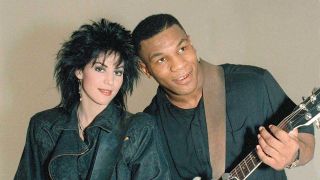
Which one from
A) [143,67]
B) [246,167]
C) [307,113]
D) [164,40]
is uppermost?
→ [164,40]

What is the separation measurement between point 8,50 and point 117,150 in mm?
971

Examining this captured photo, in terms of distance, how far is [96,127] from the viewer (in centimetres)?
156

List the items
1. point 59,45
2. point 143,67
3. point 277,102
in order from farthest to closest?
point 59,45 < point 143,67 < point 277,102

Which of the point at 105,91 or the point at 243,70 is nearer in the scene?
the point at 105,91

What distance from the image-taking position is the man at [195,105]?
5.19 feet

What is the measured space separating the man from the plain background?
2.27 ft

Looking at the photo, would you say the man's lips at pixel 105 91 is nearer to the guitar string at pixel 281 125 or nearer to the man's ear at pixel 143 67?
the man's ear at pixel 143 67

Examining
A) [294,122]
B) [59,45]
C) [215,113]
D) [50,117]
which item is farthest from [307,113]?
[59,45]

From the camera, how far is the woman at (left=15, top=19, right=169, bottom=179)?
1.50 m

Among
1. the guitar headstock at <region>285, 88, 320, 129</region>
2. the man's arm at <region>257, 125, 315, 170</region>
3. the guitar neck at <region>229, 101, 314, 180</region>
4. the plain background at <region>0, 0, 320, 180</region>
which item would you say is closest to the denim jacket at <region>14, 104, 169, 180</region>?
the guitar neck at <region>229, 101, 314, 180</region>

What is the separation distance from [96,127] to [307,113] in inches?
28.1

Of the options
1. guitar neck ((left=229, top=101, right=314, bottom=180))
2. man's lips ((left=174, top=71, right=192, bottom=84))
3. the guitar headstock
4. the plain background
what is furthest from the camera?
the plain background

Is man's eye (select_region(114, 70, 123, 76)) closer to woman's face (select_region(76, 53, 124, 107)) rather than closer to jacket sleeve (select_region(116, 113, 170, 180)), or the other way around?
woman's face (select_region(76, 53, 124, 107))

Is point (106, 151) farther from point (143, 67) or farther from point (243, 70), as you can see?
point (243, 70)
